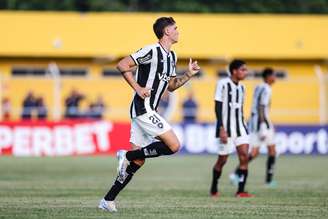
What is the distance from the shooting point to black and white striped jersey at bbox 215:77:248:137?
1711 cm

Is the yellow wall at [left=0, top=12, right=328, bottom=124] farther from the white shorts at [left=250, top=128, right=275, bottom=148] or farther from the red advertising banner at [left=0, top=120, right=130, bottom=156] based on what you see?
the white shorts at [left=250, top=128, right=275, bottom=148]

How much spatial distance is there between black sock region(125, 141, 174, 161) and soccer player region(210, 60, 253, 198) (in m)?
3.93

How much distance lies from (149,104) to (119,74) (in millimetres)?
31603

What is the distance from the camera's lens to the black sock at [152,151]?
12984mm

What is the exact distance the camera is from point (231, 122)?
17.1 metres

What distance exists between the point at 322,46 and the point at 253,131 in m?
25.7

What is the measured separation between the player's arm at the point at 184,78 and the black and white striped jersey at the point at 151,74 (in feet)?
0.73

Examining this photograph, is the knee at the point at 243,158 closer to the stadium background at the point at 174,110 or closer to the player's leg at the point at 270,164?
the stadium background at the point at 174,110

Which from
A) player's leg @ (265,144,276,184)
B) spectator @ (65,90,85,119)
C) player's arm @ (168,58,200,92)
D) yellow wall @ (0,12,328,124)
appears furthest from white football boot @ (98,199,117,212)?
yellow wall @ (0,12,328,124)

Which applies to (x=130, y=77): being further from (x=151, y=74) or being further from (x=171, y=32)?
(x=171, y=32)

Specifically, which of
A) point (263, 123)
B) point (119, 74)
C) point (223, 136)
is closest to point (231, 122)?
point (223, 136)

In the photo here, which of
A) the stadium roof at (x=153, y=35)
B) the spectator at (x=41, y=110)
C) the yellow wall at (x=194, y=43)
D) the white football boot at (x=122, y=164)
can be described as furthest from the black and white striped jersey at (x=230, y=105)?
the stadium roof at (x=153, y=35)

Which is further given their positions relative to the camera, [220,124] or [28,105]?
[28,105]

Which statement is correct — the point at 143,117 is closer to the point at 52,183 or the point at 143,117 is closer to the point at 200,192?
the point at 200,192
